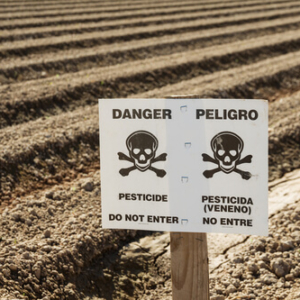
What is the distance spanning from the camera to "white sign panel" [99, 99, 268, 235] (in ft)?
6.55

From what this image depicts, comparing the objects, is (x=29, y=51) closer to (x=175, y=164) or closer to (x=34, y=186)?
(x=34, y=186)

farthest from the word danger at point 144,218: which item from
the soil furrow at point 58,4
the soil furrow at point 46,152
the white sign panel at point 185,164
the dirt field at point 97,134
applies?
the soil furrow at point 58,4

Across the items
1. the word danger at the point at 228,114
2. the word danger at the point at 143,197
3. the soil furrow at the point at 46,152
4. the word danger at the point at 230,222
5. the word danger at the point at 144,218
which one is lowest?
the word danger at the point at 230,222

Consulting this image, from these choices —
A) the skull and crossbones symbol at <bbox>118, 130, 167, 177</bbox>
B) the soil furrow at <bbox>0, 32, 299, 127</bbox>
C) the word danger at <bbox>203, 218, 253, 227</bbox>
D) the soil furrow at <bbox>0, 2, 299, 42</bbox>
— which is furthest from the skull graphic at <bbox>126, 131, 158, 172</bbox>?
the soil furrow at <bbox>0, 2, 299, 42</bbox>

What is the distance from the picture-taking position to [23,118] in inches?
232

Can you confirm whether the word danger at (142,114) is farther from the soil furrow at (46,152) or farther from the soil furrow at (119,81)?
the soil furrow at (119,81)

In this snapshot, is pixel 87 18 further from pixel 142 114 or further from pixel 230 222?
pixel 230 222

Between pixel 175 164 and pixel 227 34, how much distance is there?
9.58m

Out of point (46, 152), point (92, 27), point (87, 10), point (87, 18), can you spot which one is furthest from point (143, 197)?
point (87, 10)

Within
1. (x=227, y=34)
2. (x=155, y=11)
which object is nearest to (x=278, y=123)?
(x=227, y=34)

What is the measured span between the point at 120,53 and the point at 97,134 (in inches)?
159

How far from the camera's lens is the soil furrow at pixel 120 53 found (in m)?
7.61

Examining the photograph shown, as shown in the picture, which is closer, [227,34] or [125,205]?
[125,205]

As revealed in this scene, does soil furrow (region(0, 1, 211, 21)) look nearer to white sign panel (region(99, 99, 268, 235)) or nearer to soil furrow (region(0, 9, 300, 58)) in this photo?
Answer: soil furrow (region(0, 9, 300, 58))
